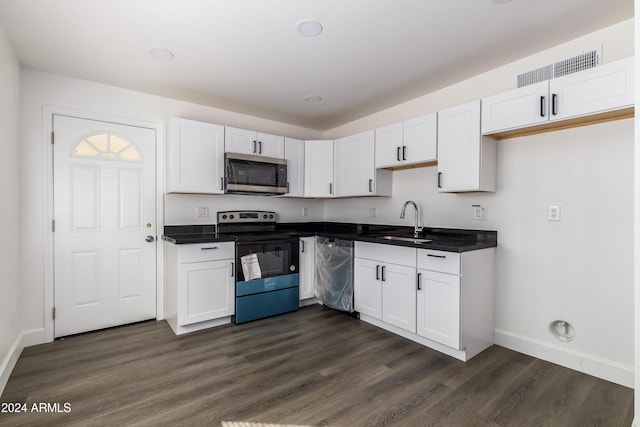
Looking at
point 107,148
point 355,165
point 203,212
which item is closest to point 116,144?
point 107,148

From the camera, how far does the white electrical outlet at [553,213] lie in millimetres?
2411

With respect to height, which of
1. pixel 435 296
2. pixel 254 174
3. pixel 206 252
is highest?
pixel 254 174

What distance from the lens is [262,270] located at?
3385mm

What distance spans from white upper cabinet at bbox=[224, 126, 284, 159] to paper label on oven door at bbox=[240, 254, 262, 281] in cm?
121

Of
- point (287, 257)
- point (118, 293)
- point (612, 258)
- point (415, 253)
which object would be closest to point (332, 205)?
point (287, 257)

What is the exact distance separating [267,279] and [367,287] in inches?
42.6

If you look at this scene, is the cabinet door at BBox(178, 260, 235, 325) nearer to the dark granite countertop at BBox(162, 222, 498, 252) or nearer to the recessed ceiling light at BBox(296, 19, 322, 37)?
the dark granite countertop at BBox(162, 222, 498, 252)

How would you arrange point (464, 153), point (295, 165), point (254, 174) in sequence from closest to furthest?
point (464, 153) → point (254, 174) → point (295, 165)

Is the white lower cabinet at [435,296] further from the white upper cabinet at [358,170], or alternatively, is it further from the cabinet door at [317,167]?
the cabinet door at [317,167]

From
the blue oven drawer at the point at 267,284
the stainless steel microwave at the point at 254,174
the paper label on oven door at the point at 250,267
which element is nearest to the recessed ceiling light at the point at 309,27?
the stainless steel microwave at the point at 254,174

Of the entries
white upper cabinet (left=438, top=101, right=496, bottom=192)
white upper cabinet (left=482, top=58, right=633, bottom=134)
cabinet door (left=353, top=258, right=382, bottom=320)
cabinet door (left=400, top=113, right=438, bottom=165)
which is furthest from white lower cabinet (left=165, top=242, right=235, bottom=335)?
white upper cabinet (left=482, top=58, right=633, bottom=134)

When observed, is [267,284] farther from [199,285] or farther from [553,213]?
[553,213]

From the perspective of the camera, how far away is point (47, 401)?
1.91m

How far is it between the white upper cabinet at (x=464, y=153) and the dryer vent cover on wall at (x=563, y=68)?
39cm
